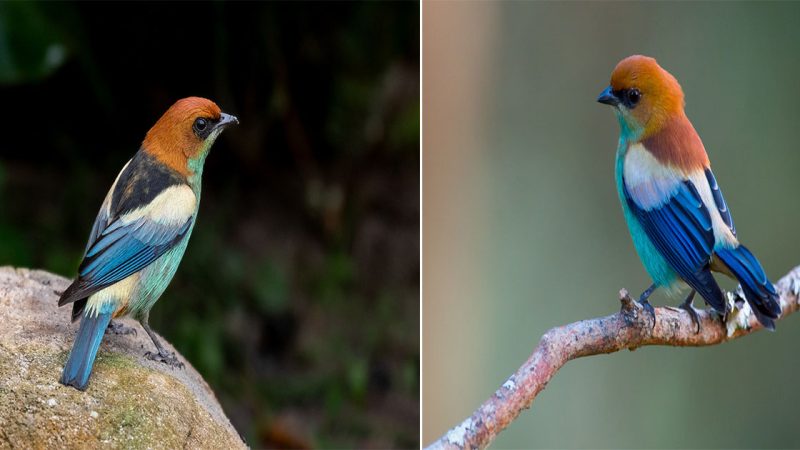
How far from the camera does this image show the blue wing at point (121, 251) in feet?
7.67

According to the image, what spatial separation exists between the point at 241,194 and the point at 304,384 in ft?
3.63

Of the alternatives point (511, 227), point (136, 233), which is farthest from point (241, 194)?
point (136, 233)

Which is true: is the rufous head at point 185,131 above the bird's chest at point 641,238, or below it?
below

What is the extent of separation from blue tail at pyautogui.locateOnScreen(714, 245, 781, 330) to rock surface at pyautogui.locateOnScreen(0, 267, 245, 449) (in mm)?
1382

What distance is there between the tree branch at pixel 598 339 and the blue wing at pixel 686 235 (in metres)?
0.15

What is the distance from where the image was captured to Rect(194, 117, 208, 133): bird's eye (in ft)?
8.66

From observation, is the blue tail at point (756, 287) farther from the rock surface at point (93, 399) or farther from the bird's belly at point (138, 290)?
the bird's belly at point (138, 290)

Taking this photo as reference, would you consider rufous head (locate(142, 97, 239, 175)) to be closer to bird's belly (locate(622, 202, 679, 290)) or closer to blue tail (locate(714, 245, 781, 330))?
bird's belly (locate(622, 202, 679, 290))

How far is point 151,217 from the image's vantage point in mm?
2537

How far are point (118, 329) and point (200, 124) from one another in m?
0.67

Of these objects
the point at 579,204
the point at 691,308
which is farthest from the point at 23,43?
the point at 691,308

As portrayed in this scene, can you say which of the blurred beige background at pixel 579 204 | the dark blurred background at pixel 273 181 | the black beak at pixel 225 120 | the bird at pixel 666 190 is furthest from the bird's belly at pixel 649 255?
the dark blurred background at pixel 273 181

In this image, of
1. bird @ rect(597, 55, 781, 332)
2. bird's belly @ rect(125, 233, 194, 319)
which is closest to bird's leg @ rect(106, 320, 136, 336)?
bird's belly @ rect(125, 233, 194, 319)

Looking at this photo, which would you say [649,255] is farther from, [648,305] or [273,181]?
[273,181]
